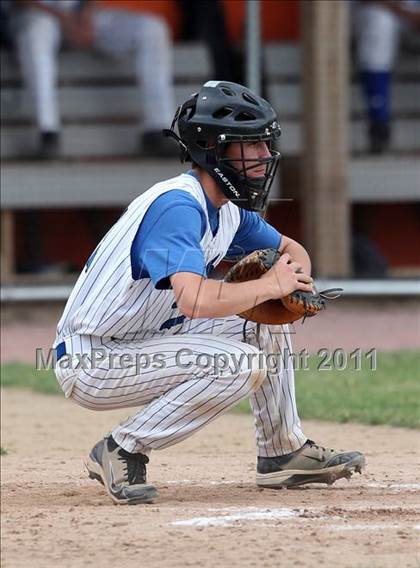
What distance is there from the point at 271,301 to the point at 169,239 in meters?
0.50

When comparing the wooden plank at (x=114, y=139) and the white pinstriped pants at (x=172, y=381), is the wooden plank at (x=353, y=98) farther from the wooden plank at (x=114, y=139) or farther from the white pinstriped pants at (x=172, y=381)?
the white pinstriped pants at (x=172, y=381)

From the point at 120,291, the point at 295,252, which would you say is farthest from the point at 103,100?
the point at 120,291

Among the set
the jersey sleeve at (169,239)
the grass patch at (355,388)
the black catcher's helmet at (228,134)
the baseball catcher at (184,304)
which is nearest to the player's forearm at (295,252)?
the baseball catcher at (184,304)

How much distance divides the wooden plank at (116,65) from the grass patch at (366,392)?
10.5ft

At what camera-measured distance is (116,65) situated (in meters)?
10.7

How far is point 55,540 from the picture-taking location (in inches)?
146

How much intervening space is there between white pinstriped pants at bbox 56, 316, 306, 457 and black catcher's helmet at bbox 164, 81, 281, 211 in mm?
482

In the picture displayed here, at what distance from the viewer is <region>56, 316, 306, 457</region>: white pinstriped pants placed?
4164 mm

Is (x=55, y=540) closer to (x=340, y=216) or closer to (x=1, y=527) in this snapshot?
(x=1, y=527)

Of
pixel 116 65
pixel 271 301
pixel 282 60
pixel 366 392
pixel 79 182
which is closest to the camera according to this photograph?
pixel 271 301

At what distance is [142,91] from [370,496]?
6.47 metres

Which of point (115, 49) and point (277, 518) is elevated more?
point (115, 49)

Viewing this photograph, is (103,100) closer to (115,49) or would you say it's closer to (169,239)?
(115,49)

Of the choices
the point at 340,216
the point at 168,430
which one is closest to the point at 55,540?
the point at 168,430
